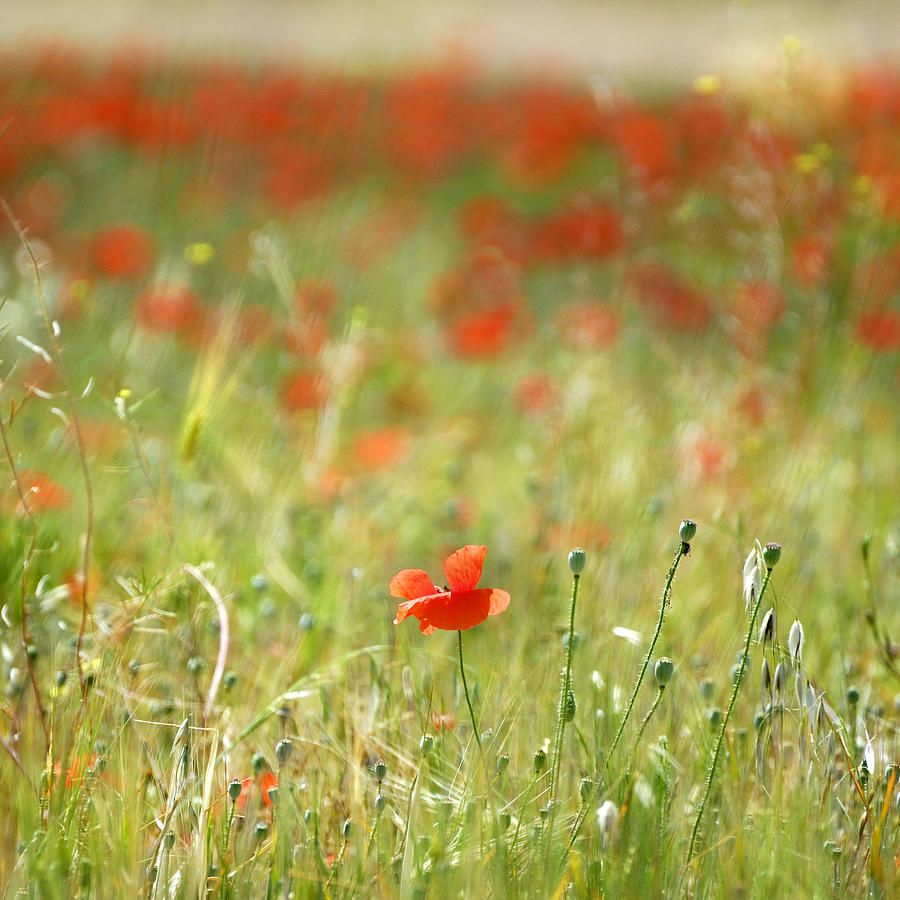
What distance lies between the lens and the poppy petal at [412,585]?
123 cm

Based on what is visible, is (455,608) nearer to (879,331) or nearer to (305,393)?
(305,393)

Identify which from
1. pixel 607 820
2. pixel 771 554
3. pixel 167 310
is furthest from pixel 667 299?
pixel 607 820

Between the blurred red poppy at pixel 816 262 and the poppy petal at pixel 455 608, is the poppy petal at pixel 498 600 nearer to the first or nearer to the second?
the poppy petal at pixel 455 608

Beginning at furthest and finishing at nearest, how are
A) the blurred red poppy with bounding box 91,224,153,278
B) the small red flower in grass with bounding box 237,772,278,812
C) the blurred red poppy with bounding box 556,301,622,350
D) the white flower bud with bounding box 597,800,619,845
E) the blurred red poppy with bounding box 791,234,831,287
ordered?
the blurred red poppy with bounding box 91,224,153,278 → the blurred red poppy with bounding box 556,301,622,350 → the blurred red poppy with bounding box 791,234,831,287 → the small red flower in grass with bounding box 237,772,278,812 → the white flower bud with bounding box 597,800,619,845

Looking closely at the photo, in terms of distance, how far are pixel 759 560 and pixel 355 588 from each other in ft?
2.91


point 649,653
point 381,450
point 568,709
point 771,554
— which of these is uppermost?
point 771,554

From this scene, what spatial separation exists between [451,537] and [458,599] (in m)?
0.99

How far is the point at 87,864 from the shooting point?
115 cm

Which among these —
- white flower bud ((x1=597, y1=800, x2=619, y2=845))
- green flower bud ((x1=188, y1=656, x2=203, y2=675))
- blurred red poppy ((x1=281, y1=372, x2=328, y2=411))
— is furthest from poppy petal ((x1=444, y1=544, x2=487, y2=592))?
blurred red poppy ((x1=281, y1=372, x2=328, y2=411))

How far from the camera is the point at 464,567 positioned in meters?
1.21

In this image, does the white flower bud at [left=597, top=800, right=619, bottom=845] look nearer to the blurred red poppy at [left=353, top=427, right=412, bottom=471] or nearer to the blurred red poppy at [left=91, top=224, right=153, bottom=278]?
the blurred red poppy at [left=353, top=427, right=412, bottom=471]

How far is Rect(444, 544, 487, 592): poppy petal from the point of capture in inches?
47.1

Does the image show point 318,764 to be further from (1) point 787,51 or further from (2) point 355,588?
(1) point 787,51

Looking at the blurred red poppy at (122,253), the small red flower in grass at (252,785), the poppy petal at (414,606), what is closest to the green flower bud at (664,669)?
the poppy petal at (414,606)
